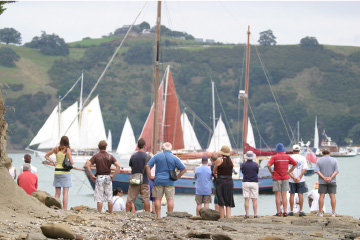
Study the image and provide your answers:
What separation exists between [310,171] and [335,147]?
73848mm

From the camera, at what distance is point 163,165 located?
44.9 feet

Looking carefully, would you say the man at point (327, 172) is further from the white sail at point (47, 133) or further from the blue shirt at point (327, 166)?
the white sail at point (47, 133)

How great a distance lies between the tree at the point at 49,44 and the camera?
187 meters

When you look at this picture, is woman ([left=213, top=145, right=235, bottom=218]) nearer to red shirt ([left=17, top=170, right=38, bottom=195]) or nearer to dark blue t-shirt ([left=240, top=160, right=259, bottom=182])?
dark blue t-shirt ([left=240, top=160, right=259, bottom=182])

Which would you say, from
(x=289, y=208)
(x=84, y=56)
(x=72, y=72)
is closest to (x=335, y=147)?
(x=72, y=72)

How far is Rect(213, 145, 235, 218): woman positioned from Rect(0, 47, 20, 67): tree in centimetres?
13900

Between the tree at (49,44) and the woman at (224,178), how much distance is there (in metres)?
175

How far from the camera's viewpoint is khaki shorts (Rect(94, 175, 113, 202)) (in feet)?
44.4

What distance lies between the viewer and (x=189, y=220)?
1418cm

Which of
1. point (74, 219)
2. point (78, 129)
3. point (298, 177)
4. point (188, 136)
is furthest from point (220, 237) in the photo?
point (78, 129)

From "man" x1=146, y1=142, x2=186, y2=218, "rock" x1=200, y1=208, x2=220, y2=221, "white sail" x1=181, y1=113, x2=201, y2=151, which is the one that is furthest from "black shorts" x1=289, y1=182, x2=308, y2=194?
"white sail" x1=181, y1=113, x2=201, y2=151

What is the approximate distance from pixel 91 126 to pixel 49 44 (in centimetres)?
11987

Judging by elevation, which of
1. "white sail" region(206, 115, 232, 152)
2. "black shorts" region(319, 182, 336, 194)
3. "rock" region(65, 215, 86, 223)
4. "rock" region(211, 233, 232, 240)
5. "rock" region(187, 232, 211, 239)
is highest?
"black shorts" region(319, 182, 336, 194)

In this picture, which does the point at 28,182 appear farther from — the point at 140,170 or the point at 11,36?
the point at 11,36
